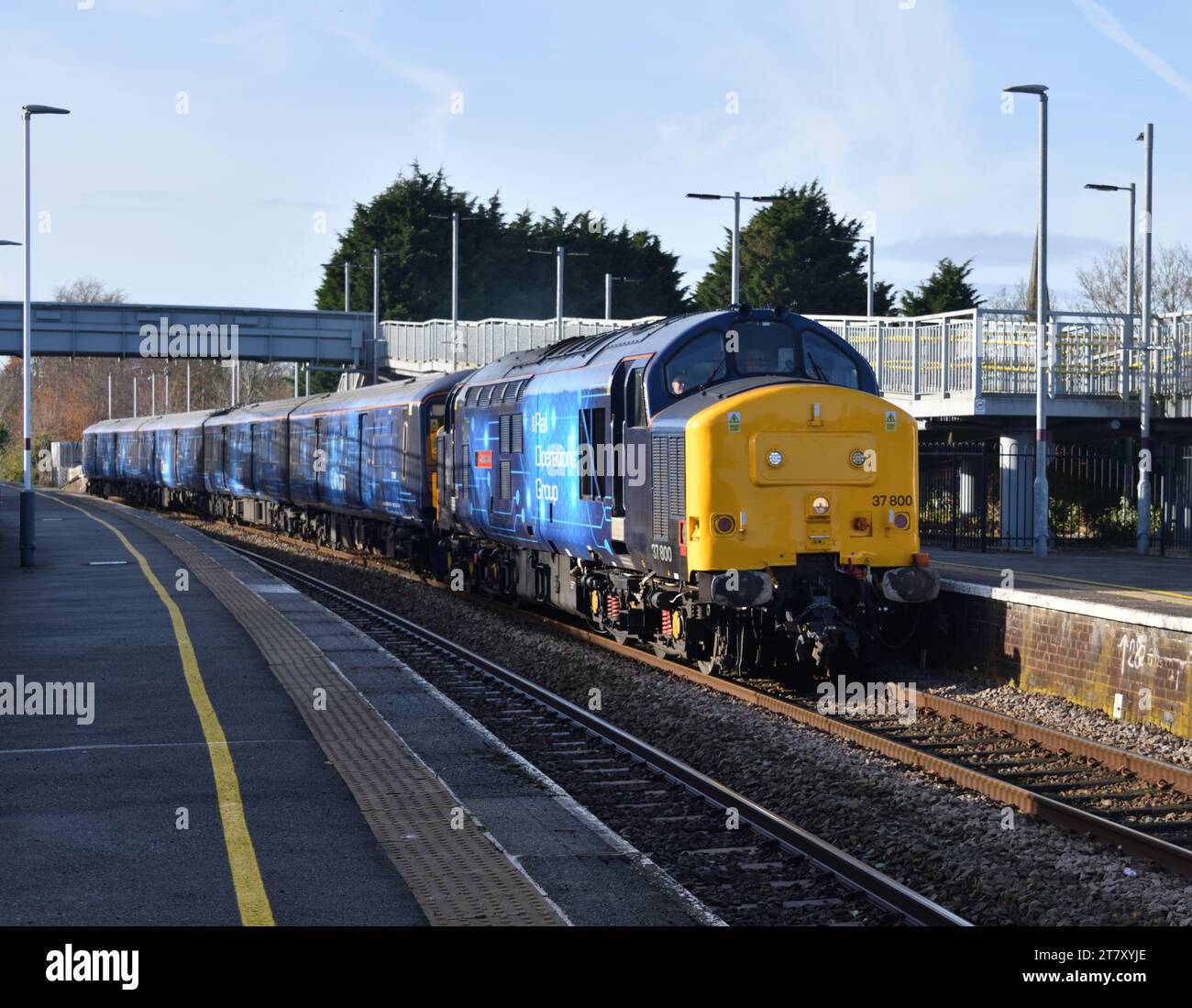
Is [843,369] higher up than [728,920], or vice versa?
[843,369]

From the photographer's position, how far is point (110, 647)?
1655cm

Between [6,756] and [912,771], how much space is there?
670 cm

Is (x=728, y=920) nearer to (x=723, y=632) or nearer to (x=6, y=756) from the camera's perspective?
(x=6, y=756)

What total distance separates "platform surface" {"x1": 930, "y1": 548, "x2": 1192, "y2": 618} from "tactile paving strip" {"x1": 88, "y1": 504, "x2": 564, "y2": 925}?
268 inches

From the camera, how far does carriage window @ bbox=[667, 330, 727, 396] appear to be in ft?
49.2

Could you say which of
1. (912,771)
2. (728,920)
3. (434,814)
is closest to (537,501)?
(912,771)

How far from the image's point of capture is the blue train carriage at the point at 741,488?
14.0 meters

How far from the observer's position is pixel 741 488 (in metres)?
14.0

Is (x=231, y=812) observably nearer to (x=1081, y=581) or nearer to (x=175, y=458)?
(x=1081, y=581)

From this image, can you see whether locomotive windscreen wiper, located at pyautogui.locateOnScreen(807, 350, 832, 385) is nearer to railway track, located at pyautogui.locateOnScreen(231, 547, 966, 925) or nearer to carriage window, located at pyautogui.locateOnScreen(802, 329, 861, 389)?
carriage window, located at pyautogui.locateOnScreen(802, 329, 861, 389)

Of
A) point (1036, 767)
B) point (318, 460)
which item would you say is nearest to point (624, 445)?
point (1036, 767)

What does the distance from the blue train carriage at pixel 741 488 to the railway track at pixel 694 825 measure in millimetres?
1827

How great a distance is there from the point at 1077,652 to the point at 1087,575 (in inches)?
290

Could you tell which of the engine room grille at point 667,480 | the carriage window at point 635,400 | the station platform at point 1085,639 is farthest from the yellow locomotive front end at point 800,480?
the station platform at point 1085,639
